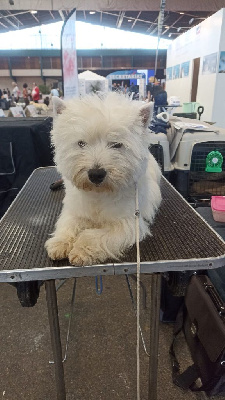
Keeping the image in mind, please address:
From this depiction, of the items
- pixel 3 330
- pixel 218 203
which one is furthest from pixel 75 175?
pixel 3 330

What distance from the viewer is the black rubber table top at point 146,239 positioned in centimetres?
118

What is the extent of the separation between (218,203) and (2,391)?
179 centimetres

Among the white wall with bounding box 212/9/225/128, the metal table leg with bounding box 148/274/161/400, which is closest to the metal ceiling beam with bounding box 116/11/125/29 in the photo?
the white wall with bounding box 212/9/225/128

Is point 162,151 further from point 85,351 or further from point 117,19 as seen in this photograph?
point 117,19

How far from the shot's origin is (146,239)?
4.47 feet

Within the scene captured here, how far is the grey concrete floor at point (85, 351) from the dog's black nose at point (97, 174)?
4.22ft

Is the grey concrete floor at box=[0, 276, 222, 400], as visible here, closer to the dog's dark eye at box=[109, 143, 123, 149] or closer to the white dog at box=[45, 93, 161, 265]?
the white dog at box=[45, 93, 161, 265]

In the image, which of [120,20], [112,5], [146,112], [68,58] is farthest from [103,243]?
[120,20]

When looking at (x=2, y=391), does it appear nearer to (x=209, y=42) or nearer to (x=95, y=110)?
(x=95, y=110)

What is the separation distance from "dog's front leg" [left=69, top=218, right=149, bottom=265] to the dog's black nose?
24 centimetres

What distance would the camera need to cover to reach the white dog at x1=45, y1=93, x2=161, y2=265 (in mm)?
1143

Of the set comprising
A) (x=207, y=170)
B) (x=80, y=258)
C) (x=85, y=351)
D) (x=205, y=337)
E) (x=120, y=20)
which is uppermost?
(x=120, y=20)

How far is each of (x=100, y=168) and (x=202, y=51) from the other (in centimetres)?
845

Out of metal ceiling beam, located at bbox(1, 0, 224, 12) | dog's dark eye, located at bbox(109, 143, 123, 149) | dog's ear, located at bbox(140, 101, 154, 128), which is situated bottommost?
dog's dark eye, located at bbox(109, 143, 123, 149)
